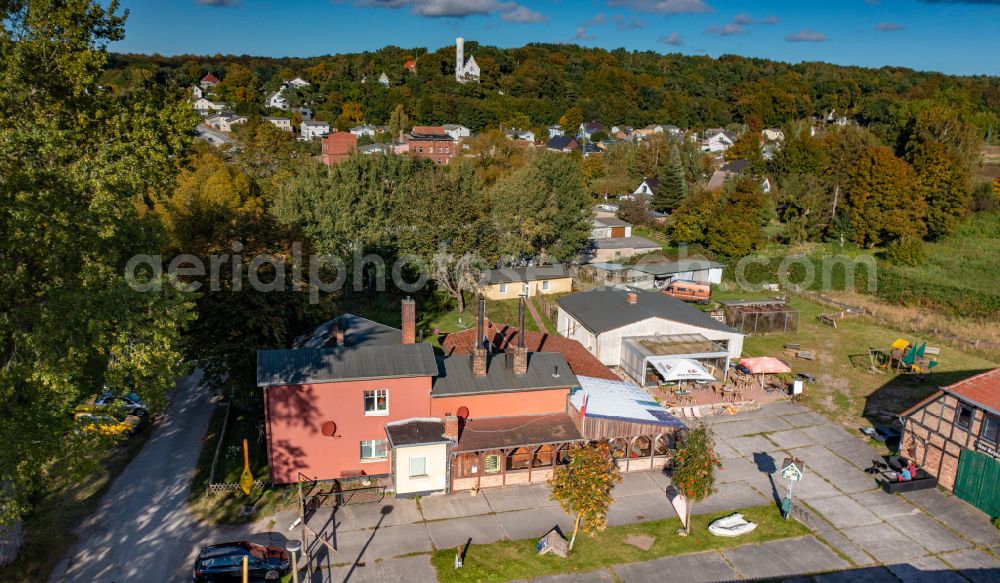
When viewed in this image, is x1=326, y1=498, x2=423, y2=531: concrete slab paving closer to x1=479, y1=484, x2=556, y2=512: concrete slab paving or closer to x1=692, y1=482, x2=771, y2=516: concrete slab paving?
x1=479, y1=484, x2=556, y2=512: concrete slab paving

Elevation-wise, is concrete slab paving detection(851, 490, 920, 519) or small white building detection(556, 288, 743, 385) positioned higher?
small white building detection(556, 288, 743, 385)

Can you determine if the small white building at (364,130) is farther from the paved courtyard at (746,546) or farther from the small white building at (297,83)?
the paved courtyard at (746,546)

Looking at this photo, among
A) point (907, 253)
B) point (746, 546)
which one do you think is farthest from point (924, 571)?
point (907, 253)

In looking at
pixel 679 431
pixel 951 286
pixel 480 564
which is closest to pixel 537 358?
pixel 679 431

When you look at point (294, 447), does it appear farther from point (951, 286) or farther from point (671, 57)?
point (671, 57)

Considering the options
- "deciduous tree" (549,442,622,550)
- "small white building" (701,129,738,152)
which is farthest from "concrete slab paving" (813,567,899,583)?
"small white building" (701,129,738,152)
